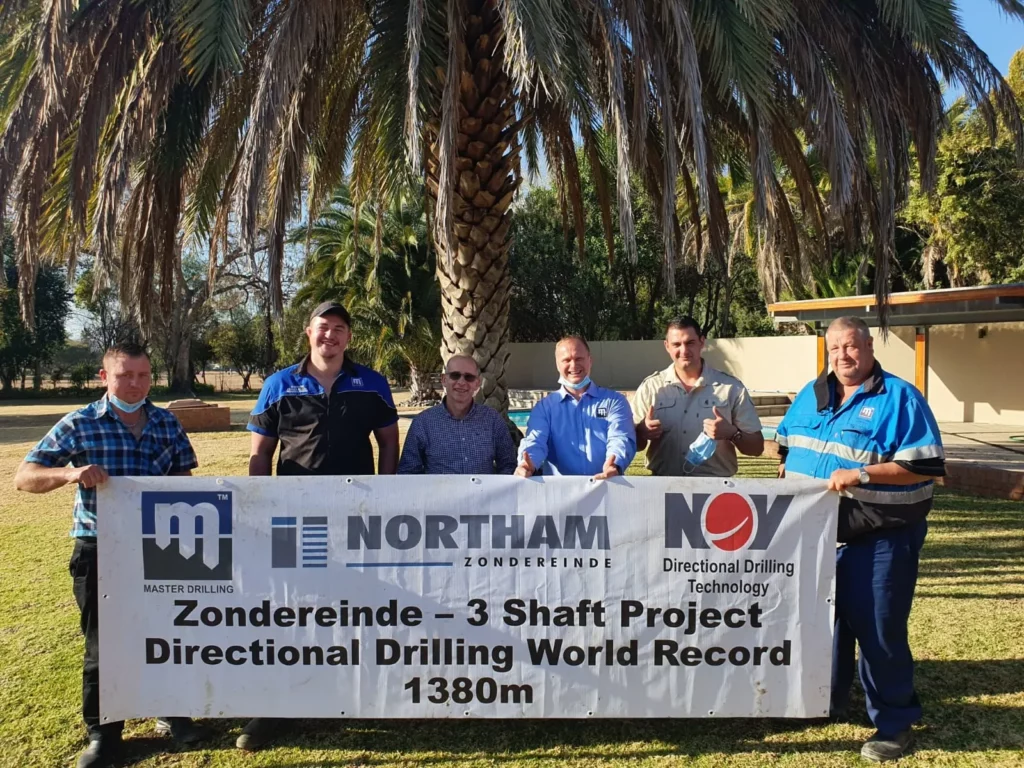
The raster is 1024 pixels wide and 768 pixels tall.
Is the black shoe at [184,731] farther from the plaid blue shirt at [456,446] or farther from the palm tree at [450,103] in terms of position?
the palm tree at [450,103]

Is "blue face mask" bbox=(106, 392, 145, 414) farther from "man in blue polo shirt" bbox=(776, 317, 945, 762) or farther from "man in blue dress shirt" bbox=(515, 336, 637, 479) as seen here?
"man in blue polo shirt" bbox=(776, 317, 945, 762)

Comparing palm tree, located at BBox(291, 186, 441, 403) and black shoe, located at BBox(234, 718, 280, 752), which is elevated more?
palm tree, located at BBox(291, 186, 441, 403)

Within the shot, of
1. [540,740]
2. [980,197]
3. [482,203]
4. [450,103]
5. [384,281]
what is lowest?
[540,740]

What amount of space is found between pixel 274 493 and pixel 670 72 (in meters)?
4.80

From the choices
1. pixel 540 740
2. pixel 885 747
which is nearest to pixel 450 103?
pixel 540 740

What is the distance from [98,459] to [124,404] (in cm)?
28

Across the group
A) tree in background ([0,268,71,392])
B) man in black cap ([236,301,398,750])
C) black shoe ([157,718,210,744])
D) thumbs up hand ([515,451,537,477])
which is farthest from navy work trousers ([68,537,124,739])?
tree in background ([0,268,71,392])

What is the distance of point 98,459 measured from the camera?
3.46m

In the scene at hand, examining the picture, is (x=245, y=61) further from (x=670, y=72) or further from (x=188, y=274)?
(x=188, y=274)

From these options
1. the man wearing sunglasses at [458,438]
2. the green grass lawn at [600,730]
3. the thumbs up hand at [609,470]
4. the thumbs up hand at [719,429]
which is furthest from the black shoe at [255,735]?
the thumbs up hand at [719,429]

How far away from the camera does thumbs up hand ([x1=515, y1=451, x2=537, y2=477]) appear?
353 cm

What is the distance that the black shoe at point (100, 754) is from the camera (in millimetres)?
3309

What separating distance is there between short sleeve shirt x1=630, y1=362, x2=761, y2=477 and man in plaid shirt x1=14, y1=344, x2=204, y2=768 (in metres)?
2.56

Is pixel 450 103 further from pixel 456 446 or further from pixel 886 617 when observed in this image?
pixel 886 617
